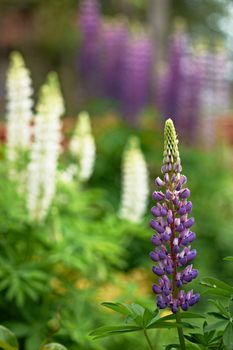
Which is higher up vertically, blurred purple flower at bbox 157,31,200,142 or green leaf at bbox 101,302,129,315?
blurred purple flower at bbox 157,31,200,142

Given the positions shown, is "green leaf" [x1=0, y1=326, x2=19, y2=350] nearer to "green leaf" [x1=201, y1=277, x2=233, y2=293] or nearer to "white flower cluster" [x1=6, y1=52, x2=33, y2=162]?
"green leaf" [x1=201, y1=277, x2=233, y2=293]

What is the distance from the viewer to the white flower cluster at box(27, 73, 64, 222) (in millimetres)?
4090

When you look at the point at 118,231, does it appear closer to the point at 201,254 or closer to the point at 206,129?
the point at 201,254

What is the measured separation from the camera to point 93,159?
6477 millimetres

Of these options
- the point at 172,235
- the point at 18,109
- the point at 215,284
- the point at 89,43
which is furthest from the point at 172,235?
the point at 89,43

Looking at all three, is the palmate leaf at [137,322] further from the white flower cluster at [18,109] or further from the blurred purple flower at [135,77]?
the blurred purple flower at [135,77]

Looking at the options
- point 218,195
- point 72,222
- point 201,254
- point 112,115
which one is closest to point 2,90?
point 112,115

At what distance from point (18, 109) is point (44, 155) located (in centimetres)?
48

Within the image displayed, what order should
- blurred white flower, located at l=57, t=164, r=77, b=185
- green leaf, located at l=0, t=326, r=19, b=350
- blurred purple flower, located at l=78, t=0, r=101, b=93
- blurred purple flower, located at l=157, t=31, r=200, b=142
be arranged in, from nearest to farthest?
green leaf, located at l=0, t=326, r=19, b=350 → blurred white flower, located at l=57, t=164, r=77, b=185 → blurred purple flower, located at l=157, t=31, r=200, b=142 → blurred purple flower, located at l=78, t=0, r=101, b=93

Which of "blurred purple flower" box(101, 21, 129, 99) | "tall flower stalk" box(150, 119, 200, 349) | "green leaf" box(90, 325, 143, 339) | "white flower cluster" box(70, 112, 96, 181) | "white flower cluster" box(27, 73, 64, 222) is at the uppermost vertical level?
"blurred purple flower" box(101, 21, 129, 99)

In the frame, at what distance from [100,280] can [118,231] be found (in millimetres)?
288

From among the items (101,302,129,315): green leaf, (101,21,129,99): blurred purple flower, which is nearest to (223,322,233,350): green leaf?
(101,302,129,315): green leaf

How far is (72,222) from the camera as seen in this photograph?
444 cm

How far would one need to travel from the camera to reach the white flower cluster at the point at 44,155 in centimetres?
409
